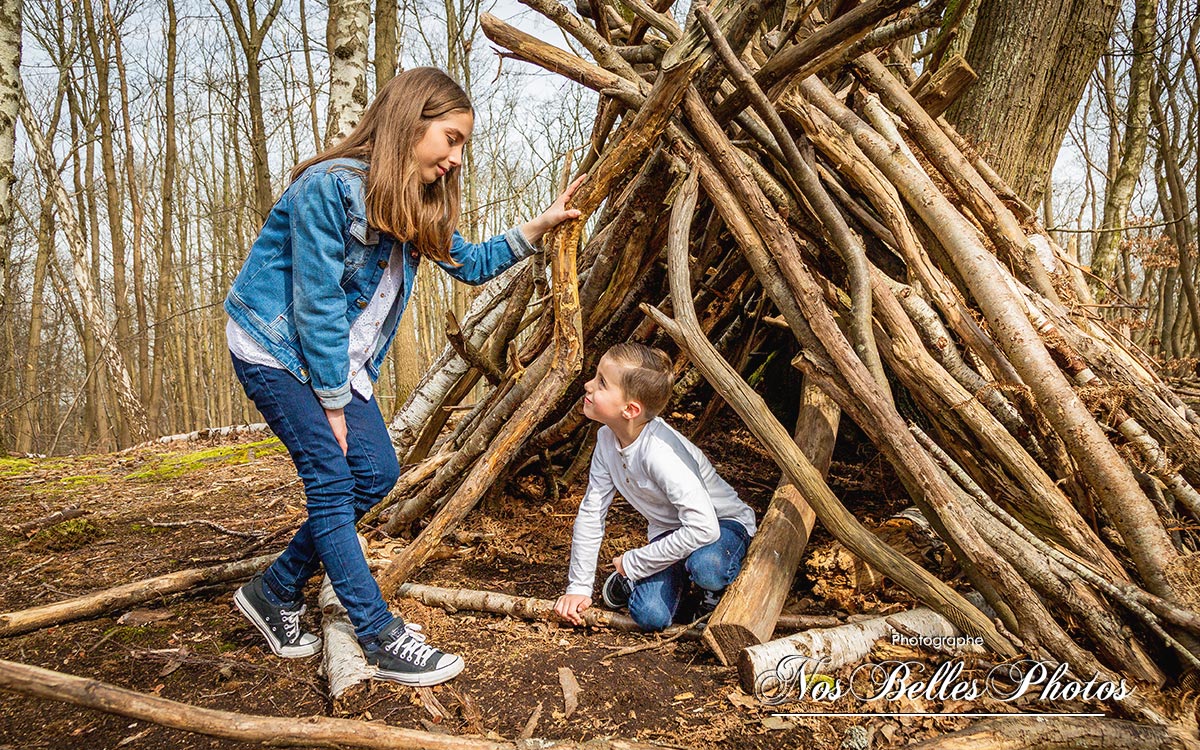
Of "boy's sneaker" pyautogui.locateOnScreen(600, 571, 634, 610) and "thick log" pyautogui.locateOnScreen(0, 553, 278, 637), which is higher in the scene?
"thick log" pyautogui.locateOnScreen(0, 553, 278, 637)

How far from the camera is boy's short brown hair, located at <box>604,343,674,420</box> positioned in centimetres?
254

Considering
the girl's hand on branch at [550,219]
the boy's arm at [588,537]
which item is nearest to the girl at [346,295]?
the girl's hand on branch at [550,219]

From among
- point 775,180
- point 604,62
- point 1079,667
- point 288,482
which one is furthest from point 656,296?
point 288,482

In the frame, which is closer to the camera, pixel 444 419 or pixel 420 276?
pixel 444 419

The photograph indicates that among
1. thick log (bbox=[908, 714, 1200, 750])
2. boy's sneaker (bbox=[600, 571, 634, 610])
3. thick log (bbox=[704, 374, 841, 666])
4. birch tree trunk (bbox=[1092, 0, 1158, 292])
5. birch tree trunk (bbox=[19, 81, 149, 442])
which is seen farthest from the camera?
birch tree trunk (bbox=[19, 81, 149, 442])

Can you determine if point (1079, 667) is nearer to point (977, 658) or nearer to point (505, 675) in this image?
point (977, 658)

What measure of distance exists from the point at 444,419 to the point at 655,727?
2.67 meters

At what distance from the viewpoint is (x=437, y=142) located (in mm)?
2160

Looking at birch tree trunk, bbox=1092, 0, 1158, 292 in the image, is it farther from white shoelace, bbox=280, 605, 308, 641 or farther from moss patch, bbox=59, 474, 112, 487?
moss patch, bbox=59, 474, 112, 487

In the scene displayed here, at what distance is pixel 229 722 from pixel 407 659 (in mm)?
621

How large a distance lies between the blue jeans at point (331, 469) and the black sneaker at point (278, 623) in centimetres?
27

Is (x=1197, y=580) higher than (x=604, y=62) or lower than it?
lower

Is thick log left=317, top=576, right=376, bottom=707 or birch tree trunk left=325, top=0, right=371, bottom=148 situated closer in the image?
thick log left=317, top=576, right=376, bottom=707

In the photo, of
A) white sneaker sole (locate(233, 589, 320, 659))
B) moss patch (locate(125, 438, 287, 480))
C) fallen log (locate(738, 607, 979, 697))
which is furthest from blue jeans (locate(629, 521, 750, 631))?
moss patch (locate(125, 438, 287, 480))
